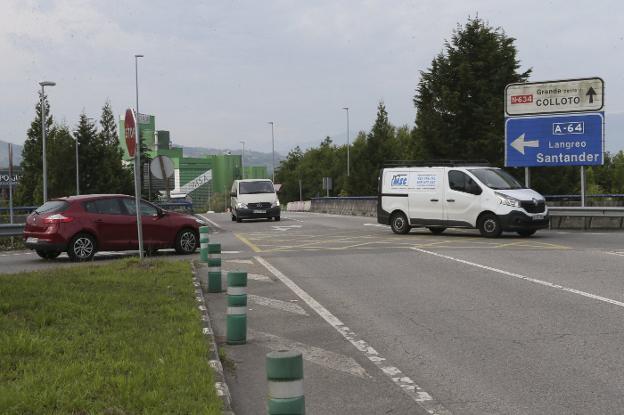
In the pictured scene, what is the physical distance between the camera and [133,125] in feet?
40.1

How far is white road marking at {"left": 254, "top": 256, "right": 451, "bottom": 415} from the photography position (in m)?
5.05

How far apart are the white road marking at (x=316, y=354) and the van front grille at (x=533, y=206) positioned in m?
13.0

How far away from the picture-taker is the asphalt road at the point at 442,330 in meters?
5.26

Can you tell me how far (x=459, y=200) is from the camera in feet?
66.1

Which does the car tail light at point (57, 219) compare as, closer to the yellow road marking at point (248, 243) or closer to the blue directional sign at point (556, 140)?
the yellow road marking at point (248, 243)

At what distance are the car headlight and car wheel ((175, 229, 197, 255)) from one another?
8.07m

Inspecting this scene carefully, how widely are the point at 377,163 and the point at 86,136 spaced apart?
29.8m

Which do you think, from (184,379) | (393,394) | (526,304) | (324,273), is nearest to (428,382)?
(393,394)

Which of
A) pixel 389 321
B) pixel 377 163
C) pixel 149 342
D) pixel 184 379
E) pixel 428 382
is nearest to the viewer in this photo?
pixel 184 379

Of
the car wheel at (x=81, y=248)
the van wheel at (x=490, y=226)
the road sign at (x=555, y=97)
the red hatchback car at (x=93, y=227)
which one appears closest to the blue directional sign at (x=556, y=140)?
the road sign at (x=555, y=97)

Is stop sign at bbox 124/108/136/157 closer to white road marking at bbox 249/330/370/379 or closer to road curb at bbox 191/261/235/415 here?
road curb at bbox 191/261/235/415

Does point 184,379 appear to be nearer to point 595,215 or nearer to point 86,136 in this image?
point 595,215

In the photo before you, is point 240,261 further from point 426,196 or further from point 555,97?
point 555,97

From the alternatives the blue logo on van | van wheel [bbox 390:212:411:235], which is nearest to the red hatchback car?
the blue logo on van
